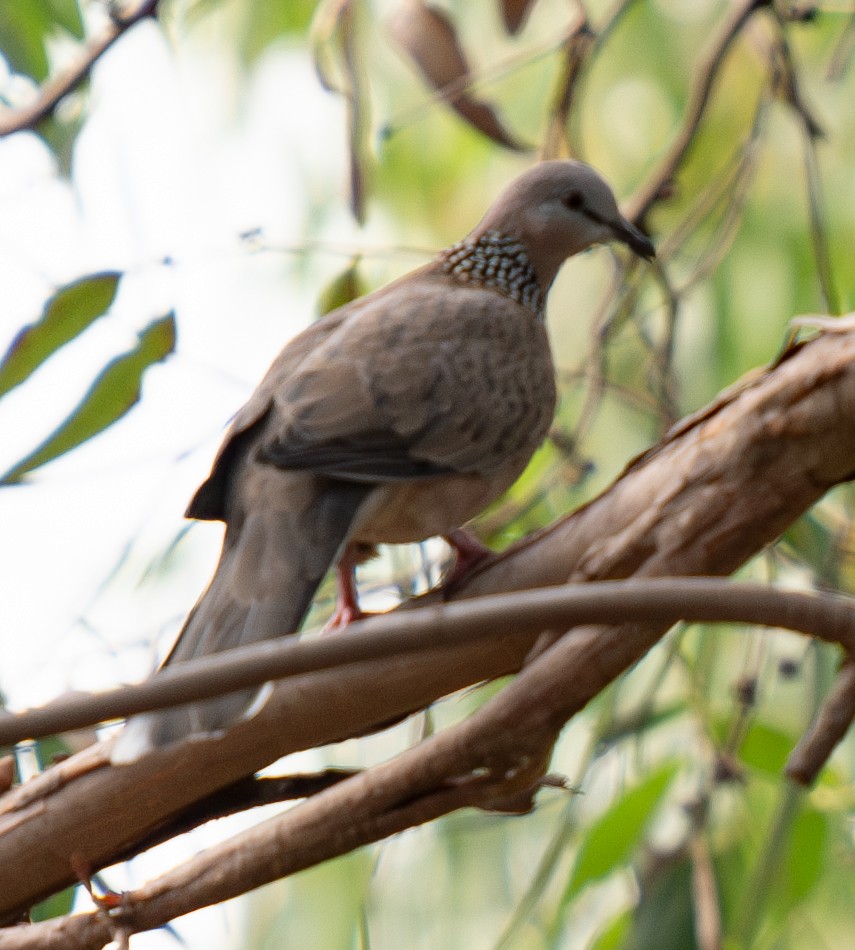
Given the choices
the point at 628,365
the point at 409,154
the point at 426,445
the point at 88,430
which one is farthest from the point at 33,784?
the point at 409,154

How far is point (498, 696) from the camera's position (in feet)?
5.19

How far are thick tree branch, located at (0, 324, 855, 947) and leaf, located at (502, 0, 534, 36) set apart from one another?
4.10 ft

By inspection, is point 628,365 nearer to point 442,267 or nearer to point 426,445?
point 442,267

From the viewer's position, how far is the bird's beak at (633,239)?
2.63 metres

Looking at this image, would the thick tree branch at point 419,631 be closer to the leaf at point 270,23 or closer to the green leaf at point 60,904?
the green leaf at point 60,904

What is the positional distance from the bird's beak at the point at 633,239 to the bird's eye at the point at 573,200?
0.08 meters

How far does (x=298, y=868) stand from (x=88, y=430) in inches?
32.2

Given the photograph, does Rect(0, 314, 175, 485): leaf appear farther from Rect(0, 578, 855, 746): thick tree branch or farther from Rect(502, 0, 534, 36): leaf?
Rect(0, 578, 855, 746): thick tree branch

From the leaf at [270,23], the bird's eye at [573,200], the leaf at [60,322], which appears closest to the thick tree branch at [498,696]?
the leaf at [60,322]

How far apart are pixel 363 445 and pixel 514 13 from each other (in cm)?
109

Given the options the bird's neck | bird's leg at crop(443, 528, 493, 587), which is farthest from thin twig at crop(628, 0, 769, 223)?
bird's leg at crop(443, 528, 493, 587)

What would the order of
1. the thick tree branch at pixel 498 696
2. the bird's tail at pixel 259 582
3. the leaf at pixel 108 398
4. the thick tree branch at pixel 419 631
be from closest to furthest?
1. the thick tree branch at pixel 419 631
2. the thick tree branch at pixel 498 696
3. the bird's tail at pixel 259 582
4. the leaf at pixel 108 398

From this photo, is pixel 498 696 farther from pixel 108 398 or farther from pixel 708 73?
pixel 708 73

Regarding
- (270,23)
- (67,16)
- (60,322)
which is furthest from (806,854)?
(270,23)
